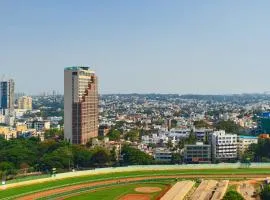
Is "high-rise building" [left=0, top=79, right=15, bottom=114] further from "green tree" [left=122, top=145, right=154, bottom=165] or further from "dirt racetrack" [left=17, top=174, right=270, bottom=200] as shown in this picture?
"dirt racetrack" [left=17, top=174, right=270, bottom=200]

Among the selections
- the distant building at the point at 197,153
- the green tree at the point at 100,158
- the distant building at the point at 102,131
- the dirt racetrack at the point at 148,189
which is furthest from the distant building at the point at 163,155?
the distant building at the point at 102,131

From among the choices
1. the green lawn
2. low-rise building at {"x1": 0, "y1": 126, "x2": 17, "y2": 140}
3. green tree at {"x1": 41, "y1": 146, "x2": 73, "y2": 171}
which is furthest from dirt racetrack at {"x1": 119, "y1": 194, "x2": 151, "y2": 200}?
low-rise building at {"x1": 0, "y1": 126, "x2": 17, "y2": 140}

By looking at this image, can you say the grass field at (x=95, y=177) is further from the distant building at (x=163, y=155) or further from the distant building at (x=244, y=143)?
the distant building at (x=244, y=143)

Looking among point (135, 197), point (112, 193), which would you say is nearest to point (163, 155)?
A: point (112, 193)

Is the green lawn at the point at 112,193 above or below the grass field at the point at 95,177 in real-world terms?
below

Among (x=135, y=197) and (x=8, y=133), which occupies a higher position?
(x=8, y=133)

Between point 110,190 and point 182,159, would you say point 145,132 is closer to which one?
point 182,159

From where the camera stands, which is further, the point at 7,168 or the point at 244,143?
the point at 244,143

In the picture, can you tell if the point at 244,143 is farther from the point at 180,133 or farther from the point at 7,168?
the point at 7,168
